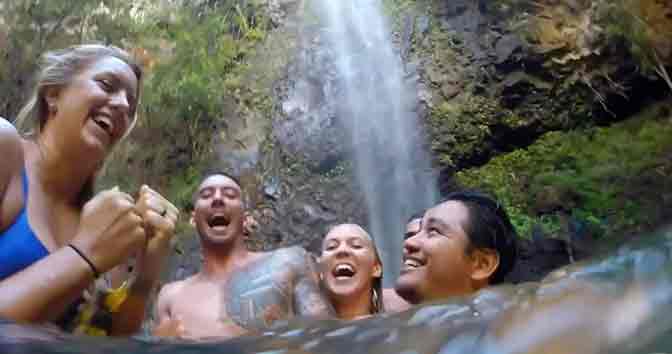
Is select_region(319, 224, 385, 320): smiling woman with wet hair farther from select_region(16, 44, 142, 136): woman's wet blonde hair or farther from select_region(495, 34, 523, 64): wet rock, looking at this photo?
select_region(495, 34, 523, 64): wet rock

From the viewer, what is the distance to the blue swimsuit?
1291 millimetres

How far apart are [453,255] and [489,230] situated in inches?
6.5

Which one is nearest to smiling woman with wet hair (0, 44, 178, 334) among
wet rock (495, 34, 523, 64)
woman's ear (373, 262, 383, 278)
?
woman's ear (373, 262, 383, 278)

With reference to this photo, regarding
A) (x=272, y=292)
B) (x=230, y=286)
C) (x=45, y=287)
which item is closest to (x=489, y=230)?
(x=272, y=292)

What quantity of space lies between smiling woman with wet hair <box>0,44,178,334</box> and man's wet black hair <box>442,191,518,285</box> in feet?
3.51

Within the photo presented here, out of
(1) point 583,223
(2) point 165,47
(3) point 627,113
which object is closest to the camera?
(1) point 583,223

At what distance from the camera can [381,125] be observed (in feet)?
21.6

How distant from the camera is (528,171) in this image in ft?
20.5

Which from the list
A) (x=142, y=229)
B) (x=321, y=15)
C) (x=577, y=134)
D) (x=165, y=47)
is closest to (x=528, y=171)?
(x=577, y=134)

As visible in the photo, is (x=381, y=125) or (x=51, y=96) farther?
(x=381, y=125)

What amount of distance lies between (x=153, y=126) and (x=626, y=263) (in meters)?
6.57

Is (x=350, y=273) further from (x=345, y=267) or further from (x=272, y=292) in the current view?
(x=272, y=292)

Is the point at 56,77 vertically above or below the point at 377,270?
above

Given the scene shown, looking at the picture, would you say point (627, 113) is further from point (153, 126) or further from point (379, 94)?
point (153, 126)
